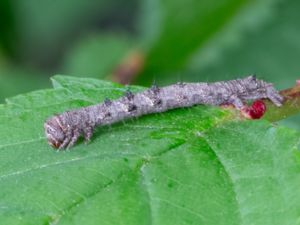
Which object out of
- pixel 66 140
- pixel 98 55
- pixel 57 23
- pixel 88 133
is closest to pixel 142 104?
pixel 88 133

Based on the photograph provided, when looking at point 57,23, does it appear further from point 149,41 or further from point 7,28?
point 149,41

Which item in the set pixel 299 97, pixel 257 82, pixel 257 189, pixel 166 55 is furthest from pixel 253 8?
pixel 257 189

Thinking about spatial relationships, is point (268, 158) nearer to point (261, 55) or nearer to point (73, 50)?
point (261, 55)

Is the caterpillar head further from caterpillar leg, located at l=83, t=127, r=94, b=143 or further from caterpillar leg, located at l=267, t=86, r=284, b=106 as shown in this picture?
caterpillar leg, located at l=267, t=86, r=284, b=106

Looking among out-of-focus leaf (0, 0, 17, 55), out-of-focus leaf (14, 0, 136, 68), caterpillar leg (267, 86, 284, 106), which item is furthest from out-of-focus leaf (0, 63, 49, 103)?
caterpillar leg (267, 86, 284, 106)

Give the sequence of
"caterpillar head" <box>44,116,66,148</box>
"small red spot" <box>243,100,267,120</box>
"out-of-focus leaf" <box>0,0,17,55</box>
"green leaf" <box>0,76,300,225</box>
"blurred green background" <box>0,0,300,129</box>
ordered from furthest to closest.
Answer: "out-of-focus leaf" <box>0,0,17,55</box> → "blurred green background" <box>0,0,300,129</box> → "small red spot" <box>243,100,267,120</box> → "caterpillar head" <box>44,116,66,148</box> → "green leaf" <box>0,76,300,225</box>

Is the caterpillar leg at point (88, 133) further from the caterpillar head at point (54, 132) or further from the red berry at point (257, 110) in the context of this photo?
the red berry at point (257, 110)
